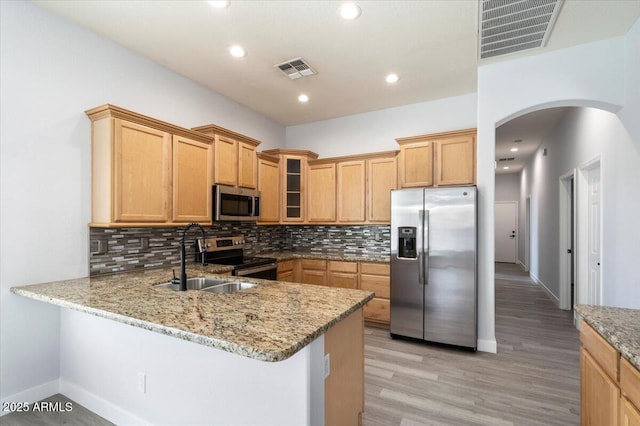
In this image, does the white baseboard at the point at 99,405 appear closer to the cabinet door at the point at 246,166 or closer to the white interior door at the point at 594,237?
the cabinet door at the point at 246,166

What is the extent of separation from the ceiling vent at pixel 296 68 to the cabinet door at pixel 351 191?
155cm

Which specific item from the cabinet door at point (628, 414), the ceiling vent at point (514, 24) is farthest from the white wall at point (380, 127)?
the cabinet door at point (628, 414)

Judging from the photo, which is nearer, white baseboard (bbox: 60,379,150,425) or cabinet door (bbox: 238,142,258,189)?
white baseboard (bbox: 60,379,150,425)

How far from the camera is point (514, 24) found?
8.51 feet

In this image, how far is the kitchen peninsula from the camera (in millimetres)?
1427

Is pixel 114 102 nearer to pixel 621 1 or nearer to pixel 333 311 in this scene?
pixel 333 311

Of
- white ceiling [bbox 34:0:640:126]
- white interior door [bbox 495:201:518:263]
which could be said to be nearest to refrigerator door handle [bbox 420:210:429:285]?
white ceiling [bbox 34:0:640:126]

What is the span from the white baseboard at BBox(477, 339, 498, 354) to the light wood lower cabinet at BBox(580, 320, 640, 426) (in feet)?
5.06

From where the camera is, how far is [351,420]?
1.83m

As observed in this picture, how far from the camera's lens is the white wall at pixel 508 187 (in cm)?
1012

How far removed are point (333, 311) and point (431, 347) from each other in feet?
7.94

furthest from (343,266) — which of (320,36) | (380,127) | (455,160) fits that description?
(320,36)

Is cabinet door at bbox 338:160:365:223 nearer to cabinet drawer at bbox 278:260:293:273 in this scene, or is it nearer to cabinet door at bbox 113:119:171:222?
cabinet drawer at bbox 278:260:293:273

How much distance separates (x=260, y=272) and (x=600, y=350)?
3087 mm
